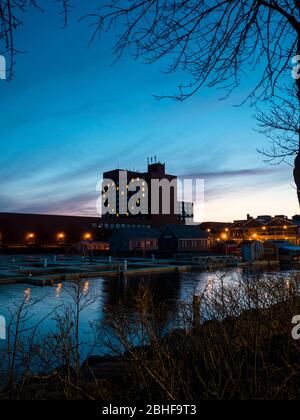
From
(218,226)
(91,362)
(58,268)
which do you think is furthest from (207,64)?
(218,226)

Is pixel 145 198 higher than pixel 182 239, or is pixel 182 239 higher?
pixel 145 198

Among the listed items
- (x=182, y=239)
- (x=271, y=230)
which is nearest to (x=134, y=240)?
(x=182, y=239)

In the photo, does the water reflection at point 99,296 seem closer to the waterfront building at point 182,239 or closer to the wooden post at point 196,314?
the wooden post at point 196,314

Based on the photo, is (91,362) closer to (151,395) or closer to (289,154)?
(151,395)

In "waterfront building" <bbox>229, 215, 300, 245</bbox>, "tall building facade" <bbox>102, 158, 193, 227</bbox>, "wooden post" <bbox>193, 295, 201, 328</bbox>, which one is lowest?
"wooden post" <bbox>193, 295, 201, 328</bbox>

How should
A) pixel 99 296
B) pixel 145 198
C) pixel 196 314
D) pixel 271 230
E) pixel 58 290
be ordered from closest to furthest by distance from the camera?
pixel 196 314 < pixel 99 296 < pixel 58 290 < pixel 271 230 < pixel 145 198

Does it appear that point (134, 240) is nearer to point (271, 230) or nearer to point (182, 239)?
point (182, 239)

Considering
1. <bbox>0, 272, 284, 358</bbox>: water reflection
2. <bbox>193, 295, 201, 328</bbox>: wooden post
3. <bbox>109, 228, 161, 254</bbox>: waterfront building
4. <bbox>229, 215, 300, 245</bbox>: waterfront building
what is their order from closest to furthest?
<bbox>193, 295, 201, 328</bbox>: wooden post, <bbox>0, 272, 284, 358</bbox>: water reflection, <bbox>109, 228, 161, 254</bbox>: waterfront building, <bbox>229, 215, 300, 245</bbox>: waterfront building

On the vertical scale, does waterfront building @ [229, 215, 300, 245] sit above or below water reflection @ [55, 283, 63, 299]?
above

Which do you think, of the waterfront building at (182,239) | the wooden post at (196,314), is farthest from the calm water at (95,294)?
the waterfront building at (182,239)

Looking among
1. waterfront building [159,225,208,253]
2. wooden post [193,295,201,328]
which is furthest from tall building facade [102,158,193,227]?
wooden post [193,295,201,328]

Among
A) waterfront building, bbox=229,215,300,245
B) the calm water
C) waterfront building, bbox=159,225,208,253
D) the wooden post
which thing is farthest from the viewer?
waterfront building, bbox=229,215,300,245

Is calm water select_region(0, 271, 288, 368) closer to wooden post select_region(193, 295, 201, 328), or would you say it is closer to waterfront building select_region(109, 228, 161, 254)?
wooden post select_region(193, 295, 201, 328)
